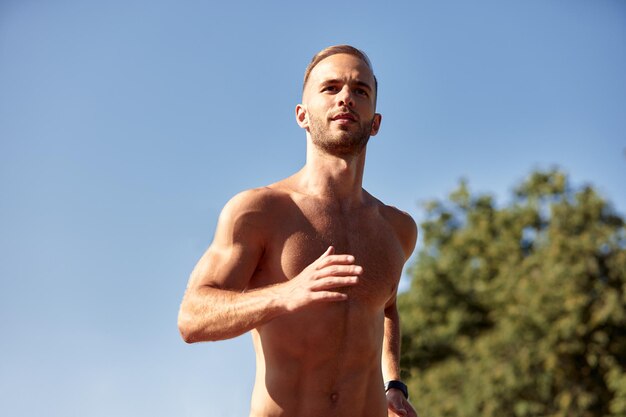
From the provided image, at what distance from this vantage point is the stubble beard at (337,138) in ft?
18.4

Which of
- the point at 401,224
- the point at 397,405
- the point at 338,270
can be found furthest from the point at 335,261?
the point at 397,405

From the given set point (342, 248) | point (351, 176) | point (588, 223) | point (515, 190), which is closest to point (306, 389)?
point (342, 248)

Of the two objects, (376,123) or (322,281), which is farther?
(376,123)

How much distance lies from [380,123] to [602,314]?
104 ft

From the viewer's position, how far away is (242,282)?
17.2 ft

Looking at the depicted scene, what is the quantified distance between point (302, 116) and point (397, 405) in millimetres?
1936

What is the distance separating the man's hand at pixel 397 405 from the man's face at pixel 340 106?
161cm

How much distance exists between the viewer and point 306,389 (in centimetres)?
548

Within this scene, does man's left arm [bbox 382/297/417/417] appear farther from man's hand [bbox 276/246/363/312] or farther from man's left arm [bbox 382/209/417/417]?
man's hand [bbox 276/246/363/312]

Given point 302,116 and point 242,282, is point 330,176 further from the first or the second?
point 242,282

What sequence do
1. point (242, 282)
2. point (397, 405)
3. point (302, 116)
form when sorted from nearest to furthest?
point (242, 282)
point (302, 116)
point (397, 405)

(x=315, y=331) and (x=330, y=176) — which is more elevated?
(x=330, y=176)

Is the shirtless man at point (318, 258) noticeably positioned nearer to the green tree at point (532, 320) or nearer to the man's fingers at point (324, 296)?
the man's fingers at point (324, 296)

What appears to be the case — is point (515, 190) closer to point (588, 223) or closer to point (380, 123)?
point (588, 223)
